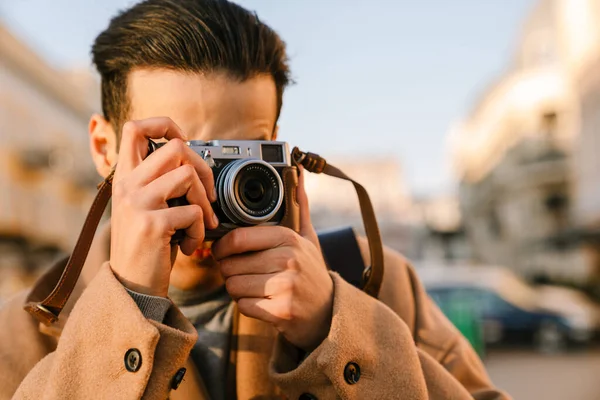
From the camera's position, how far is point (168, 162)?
1.40 m

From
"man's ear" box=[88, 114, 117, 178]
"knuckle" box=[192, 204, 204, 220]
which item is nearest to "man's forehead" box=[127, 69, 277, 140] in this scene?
"man's ear" box=[88, 114, 117, 178]

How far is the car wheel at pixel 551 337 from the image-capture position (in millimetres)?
12422

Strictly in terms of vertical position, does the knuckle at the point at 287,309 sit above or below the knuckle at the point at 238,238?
below

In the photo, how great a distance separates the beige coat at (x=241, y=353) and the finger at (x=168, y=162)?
0.63 feet

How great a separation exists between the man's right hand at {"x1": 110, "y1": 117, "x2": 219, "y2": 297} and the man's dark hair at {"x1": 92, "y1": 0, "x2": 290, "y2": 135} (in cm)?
25

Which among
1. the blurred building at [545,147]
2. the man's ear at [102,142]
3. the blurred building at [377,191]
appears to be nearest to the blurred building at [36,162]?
the blurred building at [545,147]

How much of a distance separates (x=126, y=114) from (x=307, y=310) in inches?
26.6

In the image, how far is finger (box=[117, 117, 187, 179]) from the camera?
4.64ft

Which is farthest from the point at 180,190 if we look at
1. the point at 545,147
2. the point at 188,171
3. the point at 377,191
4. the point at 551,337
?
the point at 377,191

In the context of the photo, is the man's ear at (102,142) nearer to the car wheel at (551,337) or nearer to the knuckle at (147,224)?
the knuckle at (147,224)

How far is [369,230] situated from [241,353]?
44cm

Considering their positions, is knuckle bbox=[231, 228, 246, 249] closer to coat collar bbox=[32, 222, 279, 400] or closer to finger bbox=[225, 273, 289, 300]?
finger bbox=[225, 273, 289, 300]

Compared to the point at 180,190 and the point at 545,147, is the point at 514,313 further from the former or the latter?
the point at 545,147

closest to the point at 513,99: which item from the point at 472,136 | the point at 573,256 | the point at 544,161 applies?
the point at 544,161
